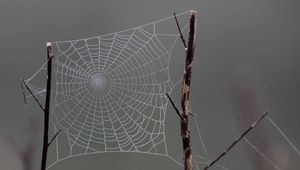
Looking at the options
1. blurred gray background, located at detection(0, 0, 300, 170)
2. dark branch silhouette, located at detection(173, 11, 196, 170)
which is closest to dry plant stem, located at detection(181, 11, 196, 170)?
dark branch silhouette, located at detection(173, 11, 196, 170)

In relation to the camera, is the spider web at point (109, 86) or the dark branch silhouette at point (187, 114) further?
the spider web at point (109, 86)

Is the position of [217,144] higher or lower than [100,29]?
lower

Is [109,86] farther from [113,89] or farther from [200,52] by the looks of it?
[200,52]

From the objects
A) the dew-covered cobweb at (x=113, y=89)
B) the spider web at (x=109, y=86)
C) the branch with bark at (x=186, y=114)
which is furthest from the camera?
the spider web at (x=109, y=86)

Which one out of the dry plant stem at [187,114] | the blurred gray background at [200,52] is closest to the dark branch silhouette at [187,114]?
the dry plant stem at [187,114]

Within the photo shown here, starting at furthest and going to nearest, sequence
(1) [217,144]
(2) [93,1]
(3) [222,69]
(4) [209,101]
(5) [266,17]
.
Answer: (2) [93,1], (5) [266,17], (3) [222,69], (4) [209,101], (1) [217,144]

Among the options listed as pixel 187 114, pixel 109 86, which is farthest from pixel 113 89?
pixel 187 114

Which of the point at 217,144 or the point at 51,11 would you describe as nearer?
the point at 217,144

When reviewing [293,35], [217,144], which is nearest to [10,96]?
[217,144]

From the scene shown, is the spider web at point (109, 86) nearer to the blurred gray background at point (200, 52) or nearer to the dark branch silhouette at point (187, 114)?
the dark branch silhouette at point (187, 114)

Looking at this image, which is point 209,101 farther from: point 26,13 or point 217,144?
point 26,13
